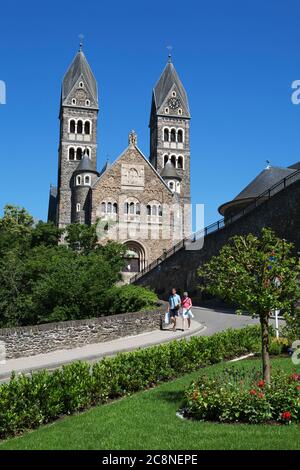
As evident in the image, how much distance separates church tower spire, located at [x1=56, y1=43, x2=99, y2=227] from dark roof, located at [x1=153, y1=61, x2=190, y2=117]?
8644 mm

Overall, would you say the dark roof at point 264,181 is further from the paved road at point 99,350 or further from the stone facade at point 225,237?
the paved road at point 99,350

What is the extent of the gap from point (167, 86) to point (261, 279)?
6595 centimetres

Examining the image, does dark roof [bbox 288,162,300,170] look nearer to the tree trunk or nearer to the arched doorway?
the arched doorway

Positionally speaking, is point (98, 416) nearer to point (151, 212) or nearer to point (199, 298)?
point (199, 298)

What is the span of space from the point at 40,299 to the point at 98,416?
13.4 meters

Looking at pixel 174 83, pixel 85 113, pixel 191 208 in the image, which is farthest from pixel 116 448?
pixel 174 83

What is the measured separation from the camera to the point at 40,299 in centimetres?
2102

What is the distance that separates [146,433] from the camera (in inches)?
273

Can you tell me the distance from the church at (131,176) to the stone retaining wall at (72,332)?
89.8ft

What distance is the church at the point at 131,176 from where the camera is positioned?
54406mm

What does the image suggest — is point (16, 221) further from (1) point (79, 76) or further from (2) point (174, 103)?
(2) point (174, 103)

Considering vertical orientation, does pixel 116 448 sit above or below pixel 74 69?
below

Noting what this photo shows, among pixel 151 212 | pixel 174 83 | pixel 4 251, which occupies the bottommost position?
pixel 4 251

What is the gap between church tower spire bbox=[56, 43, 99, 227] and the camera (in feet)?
212
